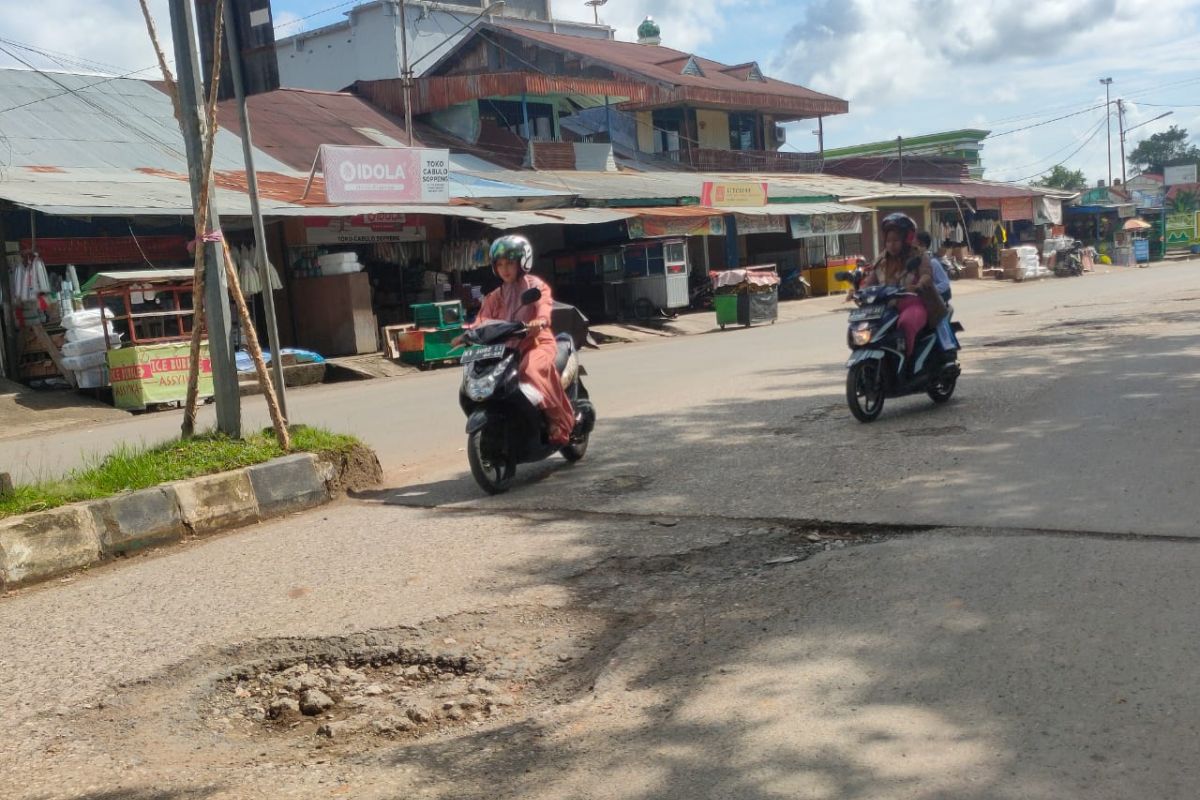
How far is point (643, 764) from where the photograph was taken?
304cm

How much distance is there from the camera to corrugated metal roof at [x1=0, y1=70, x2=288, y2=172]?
1908 centimetres

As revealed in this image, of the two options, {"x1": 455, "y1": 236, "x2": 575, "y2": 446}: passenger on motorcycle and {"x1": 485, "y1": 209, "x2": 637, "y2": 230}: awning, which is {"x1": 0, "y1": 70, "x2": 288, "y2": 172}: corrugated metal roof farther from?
{"x1": 455, "y1": 236, "x2": 575, "y2": 446}: passenger on motorcycle

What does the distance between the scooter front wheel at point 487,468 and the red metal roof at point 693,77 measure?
26.5 meters

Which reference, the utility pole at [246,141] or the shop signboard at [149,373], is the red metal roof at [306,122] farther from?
the utility pole at [246,141]

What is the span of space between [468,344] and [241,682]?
343 cm

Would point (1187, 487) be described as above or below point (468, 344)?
below

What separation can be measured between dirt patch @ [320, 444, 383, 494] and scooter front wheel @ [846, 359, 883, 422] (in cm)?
337

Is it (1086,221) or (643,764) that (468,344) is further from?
(1086,221)

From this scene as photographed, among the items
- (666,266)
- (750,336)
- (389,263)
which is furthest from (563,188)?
(750,336)

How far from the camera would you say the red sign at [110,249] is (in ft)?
56.9

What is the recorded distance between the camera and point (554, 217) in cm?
2200

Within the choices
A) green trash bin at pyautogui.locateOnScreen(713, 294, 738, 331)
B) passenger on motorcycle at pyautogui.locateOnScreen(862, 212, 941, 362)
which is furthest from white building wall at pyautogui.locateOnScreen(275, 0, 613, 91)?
passenger on motorcycle at pyautogui.locateOnScreen(862, 212, 941, 362)

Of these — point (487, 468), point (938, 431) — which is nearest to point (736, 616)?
point (487, 468)

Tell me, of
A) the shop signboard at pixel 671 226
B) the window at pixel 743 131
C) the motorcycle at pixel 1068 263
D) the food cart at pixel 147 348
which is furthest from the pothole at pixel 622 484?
the motorcycle at pixel 1068 263
